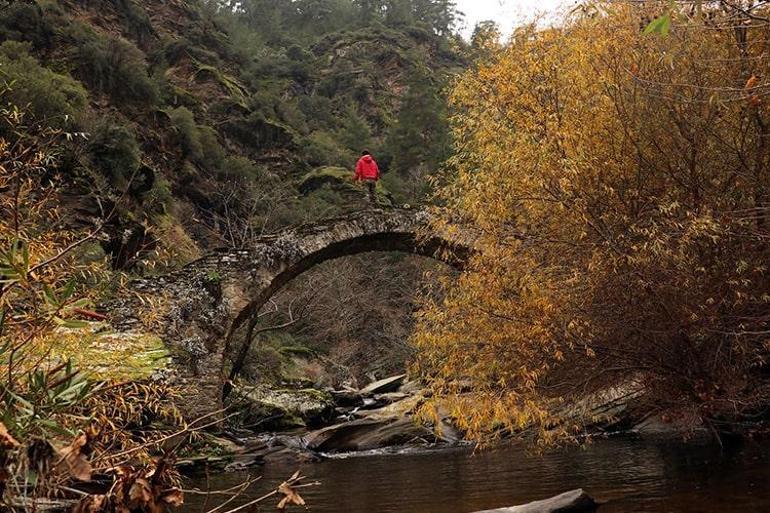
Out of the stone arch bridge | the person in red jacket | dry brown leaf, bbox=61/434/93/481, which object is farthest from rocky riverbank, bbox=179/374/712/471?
dry brown leaf, bbox=61/434/93/481

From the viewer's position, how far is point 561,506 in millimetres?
4805

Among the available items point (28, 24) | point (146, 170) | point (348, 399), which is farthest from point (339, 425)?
point (28, 24)

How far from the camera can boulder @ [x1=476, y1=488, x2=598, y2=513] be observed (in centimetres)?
469

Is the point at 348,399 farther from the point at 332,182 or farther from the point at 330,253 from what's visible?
the point at 332,182

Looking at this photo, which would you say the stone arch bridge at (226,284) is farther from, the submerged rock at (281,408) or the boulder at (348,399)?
the boulder at (348,399)

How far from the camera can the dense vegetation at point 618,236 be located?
237 inches

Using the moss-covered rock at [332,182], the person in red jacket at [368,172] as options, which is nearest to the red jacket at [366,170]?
the person in red jacket at [368,172]

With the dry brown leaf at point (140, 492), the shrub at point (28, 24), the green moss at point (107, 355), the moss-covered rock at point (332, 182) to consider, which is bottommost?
the dry brown leaf at point (140, 492)

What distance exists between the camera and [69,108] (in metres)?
17.0

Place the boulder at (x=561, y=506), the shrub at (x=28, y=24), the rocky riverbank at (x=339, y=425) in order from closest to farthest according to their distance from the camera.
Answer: the boulder at (x=561, y=506) → the rocky riverbank at (x=339, y=425) → the shrub at (x=28, y=24)

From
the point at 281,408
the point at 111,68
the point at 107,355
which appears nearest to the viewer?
the point at 107,355

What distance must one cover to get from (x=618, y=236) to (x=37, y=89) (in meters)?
15.8

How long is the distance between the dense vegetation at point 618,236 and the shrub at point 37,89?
461 inches

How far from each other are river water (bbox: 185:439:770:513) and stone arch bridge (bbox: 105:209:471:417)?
270cm
